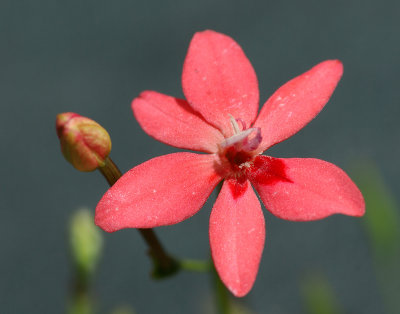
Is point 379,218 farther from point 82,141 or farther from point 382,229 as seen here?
point 82,141

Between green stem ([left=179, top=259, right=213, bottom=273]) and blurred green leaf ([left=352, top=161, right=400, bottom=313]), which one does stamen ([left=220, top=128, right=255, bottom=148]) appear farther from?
blurred green leaf ([left=352, top=161, right=400, bottom=313])

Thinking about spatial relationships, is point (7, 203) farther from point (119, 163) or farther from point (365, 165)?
point (365, 165)

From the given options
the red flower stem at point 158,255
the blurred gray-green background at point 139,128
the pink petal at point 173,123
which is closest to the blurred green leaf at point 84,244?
the red flower stem at point 158,255

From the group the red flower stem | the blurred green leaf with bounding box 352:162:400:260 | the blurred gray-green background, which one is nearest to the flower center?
the red flower stem

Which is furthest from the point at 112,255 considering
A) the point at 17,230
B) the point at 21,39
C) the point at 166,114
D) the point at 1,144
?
the point at 166,114

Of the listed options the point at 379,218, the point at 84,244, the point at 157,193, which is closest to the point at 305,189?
the point at 157,193

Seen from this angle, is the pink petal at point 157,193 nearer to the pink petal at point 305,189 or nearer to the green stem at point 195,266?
the pink petal at point 305,189
